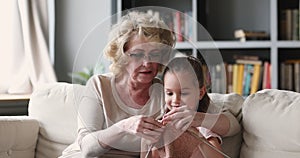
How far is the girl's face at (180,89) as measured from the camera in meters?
1.49

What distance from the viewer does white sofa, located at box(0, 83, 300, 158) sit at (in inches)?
79.2

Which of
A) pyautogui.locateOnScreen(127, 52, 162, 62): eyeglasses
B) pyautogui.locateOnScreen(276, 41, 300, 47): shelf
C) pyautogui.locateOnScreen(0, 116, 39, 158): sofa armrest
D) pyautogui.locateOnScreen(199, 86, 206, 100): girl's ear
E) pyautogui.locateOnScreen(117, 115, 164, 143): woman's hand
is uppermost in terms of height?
pyautogui.locateOnScreen(276, 41, 300, 47): shelf

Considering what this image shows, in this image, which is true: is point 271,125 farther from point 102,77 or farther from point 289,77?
point 289,77

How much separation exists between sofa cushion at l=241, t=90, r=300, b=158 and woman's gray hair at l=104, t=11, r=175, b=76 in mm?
672

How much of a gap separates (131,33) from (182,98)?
225 millimetres

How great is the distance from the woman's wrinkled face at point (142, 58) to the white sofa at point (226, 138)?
8.6 inches

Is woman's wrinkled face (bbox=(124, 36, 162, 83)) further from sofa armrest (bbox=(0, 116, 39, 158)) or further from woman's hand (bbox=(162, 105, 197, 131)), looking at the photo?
sofa armrest (bbox=(0, 116, 39, 158))

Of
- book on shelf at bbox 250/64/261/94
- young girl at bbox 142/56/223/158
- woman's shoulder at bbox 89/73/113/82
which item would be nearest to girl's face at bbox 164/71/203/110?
young girl at bbox 142/56/223/158

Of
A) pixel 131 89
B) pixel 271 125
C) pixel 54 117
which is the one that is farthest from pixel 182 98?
pixel 54 117

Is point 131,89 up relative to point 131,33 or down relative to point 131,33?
down

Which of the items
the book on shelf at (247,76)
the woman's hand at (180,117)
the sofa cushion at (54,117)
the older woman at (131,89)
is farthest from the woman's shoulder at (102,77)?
the book on shelf at (247,76)

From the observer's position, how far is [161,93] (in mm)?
1546

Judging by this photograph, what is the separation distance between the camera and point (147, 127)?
1.53 metres

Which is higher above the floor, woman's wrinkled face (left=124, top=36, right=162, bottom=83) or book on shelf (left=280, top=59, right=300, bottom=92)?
woman's wrinkled face (left=124, top=36, right=162, bottom=83)
